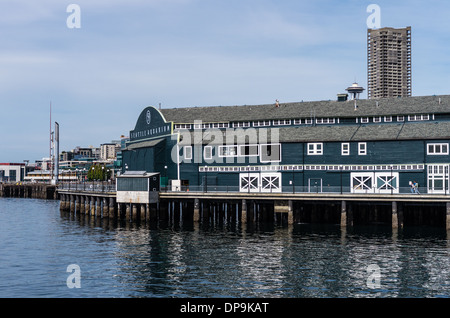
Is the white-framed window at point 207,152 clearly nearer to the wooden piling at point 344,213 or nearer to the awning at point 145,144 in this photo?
the awning at point 145,144

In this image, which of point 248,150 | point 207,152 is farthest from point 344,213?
point 207,152

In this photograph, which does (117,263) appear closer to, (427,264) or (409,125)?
(427,264)

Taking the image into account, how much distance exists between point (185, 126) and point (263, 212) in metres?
20.4

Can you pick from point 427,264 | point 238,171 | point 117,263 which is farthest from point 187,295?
point 238,171

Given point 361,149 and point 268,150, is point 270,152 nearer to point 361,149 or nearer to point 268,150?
point 268,150

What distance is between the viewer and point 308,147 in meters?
72.9

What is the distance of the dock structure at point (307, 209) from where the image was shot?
61.6 meters

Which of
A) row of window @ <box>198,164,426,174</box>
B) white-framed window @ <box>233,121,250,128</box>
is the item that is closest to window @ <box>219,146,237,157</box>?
row of window @ <box>198,164,426,174</box>

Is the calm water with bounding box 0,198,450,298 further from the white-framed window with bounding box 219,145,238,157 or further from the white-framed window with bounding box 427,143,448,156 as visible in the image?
the white-framed window with bounding box 219,145,238,157

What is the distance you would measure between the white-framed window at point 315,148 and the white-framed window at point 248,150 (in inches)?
280

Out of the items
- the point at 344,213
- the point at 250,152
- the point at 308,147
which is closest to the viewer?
the point at 344,213

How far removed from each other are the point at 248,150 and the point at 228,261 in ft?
112

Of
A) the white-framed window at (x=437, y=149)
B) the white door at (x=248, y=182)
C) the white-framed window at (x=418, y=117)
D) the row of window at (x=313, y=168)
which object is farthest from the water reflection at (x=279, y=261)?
the white-framed window at (x=418, y=117)

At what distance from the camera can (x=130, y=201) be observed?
239 feet
